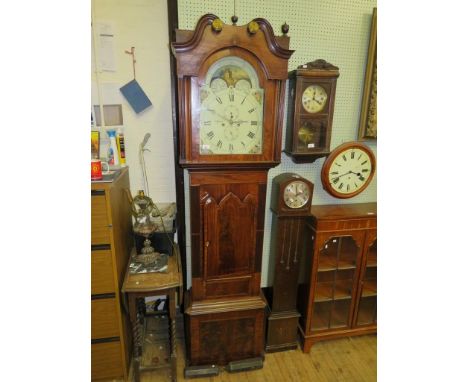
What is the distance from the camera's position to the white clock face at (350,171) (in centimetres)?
169

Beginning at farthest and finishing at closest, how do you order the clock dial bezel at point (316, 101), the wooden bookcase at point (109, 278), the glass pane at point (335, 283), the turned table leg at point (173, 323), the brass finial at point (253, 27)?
the glass pane at point (335, 283)
the clock dial bezel at point (316, 101)
the turned table leg at point (173, 323)
the wooden bookcase at point (109, 278)
the brass finial at point (253, 27)

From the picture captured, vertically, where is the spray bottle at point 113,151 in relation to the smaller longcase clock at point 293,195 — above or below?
above

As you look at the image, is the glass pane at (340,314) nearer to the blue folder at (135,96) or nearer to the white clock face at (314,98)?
the white clock face at (314,98)

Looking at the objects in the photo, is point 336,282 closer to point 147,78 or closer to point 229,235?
point 229,235

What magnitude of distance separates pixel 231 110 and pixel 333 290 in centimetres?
135

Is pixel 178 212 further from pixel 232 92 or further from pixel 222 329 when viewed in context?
pixel 232 92

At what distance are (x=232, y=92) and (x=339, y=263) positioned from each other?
1.28 metres

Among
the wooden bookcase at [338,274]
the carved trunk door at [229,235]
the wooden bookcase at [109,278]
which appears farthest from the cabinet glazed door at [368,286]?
the wooden bookcase at [109,278]

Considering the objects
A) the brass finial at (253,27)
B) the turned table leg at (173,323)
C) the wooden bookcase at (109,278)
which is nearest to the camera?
the brass finial at (253,27)

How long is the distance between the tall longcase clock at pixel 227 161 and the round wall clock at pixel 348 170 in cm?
54

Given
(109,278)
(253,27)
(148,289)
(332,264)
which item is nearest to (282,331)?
(332,264)

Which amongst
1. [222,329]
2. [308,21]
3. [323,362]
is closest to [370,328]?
[323,362]

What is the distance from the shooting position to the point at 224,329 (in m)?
1.54

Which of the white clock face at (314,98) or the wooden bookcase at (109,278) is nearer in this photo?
the wooden bookcase at (109,278)
